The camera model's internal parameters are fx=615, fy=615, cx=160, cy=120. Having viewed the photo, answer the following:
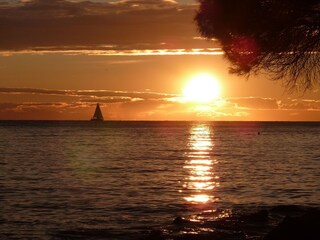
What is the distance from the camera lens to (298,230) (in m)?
15.9

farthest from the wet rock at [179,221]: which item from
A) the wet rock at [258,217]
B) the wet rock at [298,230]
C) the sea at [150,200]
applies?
the wet rock at [298,230]

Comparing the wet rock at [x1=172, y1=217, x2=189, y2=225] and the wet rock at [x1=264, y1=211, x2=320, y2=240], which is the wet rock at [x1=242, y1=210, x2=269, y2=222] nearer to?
the wet rock at [x1=172, y1=217, x2=189, y2=225]

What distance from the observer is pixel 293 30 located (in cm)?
1714

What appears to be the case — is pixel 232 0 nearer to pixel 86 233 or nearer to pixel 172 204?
pixel 86 233

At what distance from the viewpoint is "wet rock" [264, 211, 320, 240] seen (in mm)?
15633

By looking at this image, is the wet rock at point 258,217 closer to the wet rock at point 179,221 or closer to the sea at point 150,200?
the sea at point 150,200

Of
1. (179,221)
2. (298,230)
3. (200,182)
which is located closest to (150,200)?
(179,221)

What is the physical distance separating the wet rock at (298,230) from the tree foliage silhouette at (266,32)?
4043 mm

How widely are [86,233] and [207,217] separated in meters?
5.70

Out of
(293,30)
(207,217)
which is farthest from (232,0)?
(207,217)

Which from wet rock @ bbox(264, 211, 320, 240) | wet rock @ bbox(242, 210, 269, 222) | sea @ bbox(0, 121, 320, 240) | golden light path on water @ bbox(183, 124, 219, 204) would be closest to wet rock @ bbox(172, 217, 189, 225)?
sea @ bbox(0, 121, 320, 240)

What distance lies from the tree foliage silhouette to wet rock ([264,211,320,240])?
4043 millimetres

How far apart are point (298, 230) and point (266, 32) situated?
17.9ft

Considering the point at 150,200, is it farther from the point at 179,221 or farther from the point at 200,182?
the point at 200,182
